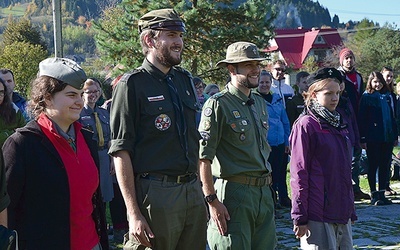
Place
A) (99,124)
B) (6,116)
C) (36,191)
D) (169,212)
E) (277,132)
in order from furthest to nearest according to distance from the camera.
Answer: (277,132), (99,124), (6,116), (169,212), (36,191)

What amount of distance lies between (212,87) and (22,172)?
6.68m

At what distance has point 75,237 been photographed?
355cm

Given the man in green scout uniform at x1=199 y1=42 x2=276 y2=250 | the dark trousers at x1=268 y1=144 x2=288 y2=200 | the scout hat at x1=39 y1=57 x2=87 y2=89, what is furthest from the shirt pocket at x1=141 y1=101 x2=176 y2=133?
the dark trousers at x1=268 y1=144 x2=288 y2=200

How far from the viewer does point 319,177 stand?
14.9ft

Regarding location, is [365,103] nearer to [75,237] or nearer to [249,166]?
[249,166]

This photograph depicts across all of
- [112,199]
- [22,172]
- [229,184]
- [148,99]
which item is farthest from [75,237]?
[112,199]

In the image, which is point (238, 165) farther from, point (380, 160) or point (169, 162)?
point (380, 160)

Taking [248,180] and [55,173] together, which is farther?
[248,180]

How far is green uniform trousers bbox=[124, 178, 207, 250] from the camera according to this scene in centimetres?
379

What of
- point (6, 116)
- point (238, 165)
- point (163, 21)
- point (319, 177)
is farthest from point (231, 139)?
point (6, 116)

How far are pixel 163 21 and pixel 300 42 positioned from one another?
84.6 m

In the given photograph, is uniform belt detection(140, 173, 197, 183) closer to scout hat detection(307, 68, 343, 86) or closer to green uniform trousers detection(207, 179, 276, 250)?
green uniform trousers detection(207, 179, 276, 250)

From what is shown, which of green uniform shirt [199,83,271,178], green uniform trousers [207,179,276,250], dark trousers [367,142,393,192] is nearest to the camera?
green uniform trousers [207,179,276,250]

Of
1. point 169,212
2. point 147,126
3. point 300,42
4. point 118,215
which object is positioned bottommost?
point 118,215
